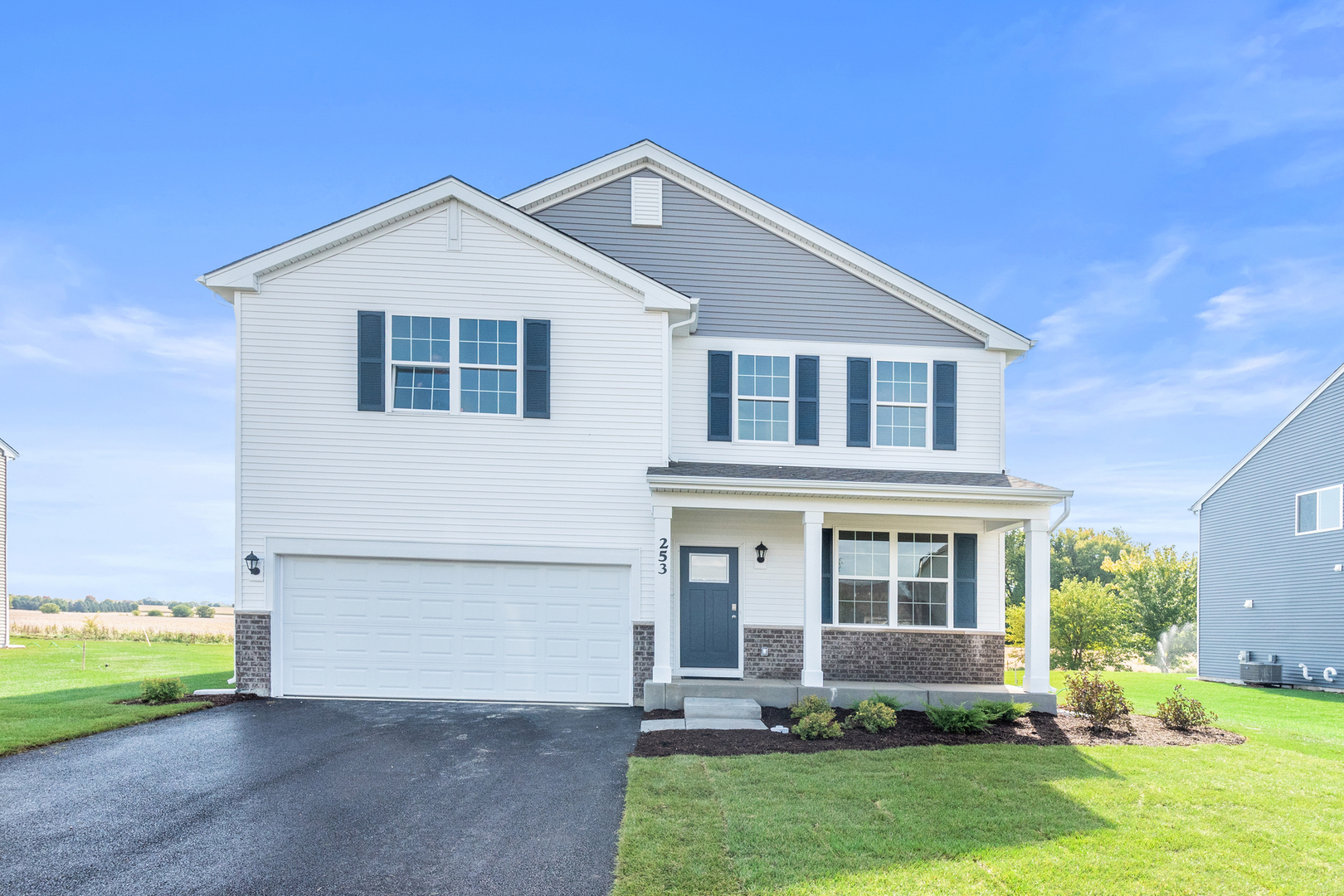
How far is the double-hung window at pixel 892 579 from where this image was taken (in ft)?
43.1

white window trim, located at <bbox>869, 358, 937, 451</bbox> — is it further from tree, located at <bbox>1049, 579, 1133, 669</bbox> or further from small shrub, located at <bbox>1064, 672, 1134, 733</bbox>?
tree, located at <bbox>1049, 579, 1133, 669</bbox>

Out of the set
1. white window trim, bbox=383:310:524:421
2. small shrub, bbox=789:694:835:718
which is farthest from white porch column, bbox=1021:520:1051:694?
white window trim, bbox=383:310:524:421

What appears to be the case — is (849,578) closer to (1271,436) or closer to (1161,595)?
(1271,436)

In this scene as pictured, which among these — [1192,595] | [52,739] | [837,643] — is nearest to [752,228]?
[837,643]

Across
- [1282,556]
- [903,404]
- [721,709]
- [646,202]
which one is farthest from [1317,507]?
[646,202]

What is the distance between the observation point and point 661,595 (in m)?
11.7

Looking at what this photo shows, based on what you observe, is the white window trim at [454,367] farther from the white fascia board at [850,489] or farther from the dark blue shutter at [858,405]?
the dark blue shutter at [858,405]

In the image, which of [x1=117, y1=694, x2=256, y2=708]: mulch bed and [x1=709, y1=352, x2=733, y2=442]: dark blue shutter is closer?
[x1=117, y1=694, x2=256, y2=708]: mulch bed

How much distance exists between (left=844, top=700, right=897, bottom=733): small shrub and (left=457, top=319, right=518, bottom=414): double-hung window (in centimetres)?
668

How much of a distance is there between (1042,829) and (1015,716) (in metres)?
4.89

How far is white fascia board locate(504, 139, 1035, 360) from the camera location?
533 inches

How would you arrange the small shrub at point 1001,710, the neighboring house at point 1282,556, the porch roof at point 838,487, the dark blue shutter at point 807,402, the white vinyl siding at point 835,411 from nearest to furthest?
the small shrub at point 1001,710
the porch roof at point 838,487
the white vinyl siding at point 835,411
the dark blue shutter at point 807,402
the neighboring house at point 1282,556

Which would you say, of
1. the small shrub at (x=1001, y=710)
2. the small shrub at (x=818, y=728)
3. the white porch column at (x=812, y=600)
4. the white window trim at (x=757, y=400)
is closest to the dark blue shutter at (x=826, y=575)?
the white porch column at (x=812, y=600)

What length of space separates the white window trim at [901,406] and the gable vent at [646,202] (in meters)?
4.65
